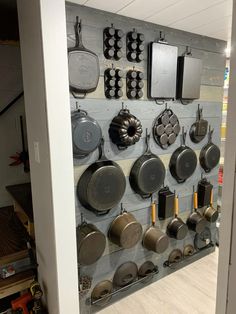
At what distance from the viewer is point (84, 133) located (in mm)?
1589

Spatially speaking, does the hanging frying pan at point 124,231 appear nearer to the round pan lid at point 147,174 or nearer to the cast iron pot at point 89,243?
the cast iron pot at point 89,243

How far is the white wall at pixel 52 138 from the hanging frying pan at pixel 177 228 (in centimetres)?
115

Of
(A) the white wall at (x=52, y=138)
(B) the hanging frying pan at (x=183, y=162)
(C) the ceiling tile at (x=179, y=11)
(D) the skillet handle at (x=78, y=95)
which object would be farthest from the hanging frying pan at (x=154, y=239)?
(C) the ceiling tile at (x=179, y=11)

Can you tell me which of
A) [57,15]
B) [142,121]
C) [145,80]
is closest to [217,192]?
[142,121]

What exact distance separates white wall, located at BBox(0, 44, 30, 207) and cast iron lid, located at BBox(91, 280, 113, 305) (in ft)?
3.73

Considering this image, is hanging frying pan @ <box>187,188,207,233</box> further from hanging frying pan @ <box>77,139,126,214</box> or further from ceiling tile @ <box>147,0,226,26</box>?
ceiling tile @ <box>147,0,226,26</box>

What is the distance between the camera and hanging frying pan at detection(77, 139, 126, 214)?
1.68 metres

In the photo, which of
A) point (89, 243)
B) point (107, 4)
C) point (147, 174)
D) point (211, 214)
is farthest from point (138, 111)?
point (211, 214)

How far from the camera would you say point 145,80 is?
75.7 inches

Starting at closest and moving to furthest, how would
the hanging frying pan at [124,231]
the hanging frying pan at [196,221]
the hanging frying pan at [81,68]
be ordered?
1. the hanging frying pan at [81,68]
2. the hanging frying pan at [124,231]
3. the hanging frying pan at [196,221]

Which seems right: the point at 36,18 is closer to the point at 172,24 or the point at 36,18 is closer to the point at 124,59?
the point at 124,59

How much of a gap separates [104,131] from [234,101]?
118 centimetres

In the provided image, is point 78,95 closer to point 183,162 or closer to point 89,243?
point 89,243

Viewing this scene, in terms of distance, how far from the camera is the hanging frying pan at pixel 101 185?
1.68 meters
